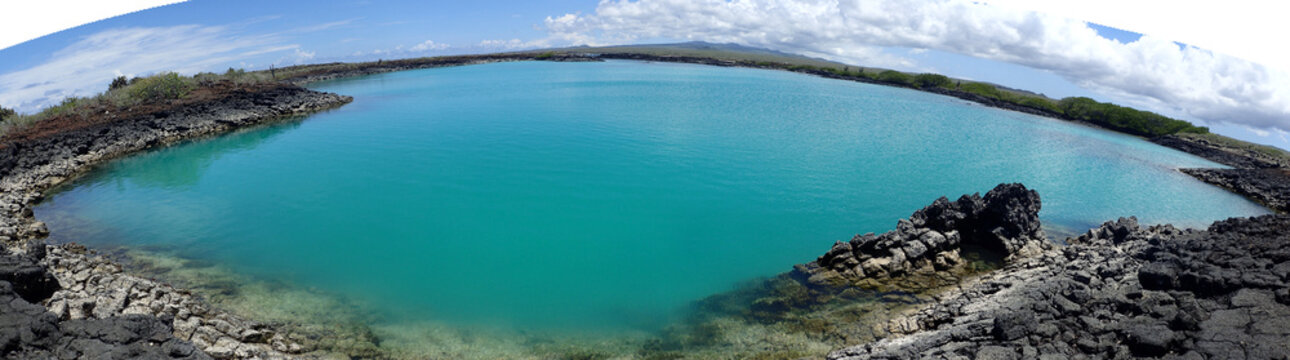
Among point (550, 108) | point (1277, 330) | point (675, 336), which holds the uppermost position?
point (550, 108)

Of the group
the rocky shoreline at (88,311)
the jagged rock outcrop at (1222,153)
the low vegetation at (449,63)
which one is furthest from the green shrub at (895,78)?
the rocky shoreline at (88,311)

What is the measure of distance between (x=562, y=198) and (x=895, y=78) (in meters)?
96.0

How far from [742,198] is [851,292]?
9207mm

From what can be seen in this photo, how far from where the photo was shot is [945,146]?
38.4 metres

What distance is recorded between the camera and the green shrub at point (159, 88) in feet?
145

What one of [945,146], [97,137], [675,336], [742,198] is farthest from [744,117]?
[97,137]

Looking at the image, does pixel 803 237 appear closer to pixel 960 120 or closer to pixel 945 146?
pixel 945 146

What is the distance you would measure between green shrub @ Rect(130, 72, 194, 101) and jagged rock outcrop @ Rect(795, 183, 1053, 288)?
191ft

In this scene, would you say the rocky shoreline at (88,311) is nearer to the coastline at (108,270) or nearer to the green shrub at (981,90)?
the coastline at (108,270)

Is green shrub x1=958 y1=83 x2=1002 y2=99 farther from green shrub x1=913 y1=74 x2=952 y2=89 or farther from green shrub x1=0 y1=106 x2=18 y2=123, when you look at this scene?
green shrub x1=0 y1=106 x2=18 y2=123

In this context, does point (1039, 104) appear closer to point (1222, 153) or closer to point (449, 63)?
point (1222, 153)

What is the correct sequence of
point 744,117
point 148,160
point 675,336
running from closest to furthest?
point 675,336
point 148,160
point 744,117

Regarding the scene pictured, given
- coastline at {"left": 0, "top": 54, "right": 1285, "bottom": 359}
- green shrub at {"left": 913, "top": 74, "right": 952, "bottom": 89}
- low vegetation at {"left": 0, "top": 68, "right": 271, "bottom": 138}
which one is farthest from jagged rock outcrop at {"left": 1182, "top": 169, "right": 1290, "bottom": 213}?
low vegetation at {"left": 0, "top": 68, "right": 271, "bottom": 138}

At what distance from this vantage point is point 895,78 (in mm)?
99625
